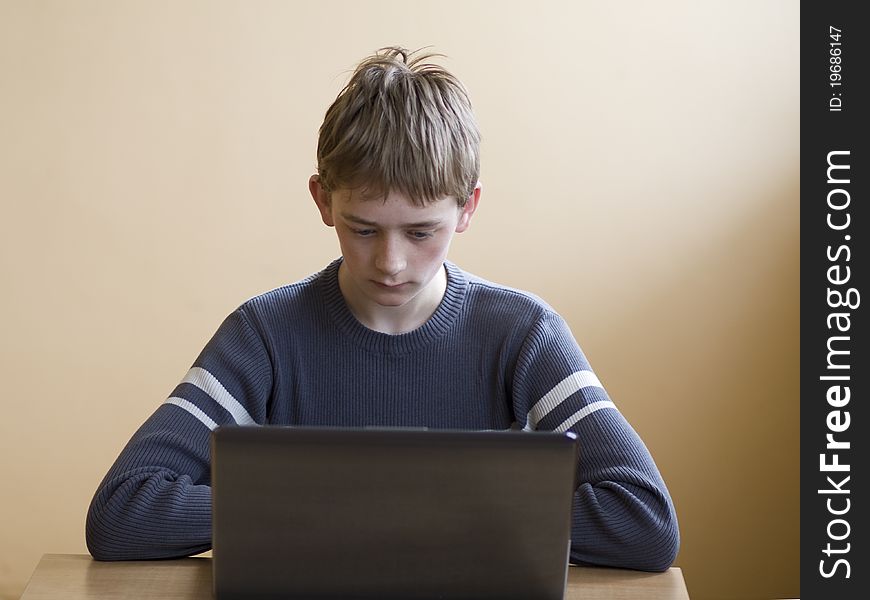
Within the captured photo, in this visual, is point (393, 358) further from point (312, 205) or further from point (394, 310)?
point (312, 205)

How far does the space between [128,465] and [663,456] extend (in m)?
1.49

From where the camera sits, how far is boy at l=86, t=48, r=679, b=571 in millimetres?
1203

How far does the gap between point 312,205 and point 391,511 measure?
1.50 m

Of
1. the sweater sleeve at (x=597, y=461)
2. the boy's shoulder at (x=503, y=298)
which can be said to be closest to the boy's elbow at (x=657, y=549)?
the sweater sleeve at (x=597, y=461)

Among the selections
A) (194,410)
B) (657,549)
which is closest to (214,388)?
(194,410)

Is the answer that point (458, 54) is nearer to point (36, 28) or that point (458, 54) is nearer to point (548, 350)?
point (36, 28)

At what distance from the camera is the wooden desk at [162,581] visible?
3.58 feet

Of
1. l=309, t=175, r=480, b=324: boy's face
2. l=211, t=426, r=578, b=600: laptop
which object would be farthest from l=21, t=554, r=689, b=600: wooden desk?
l=309, t=175, r=480, b=324: boy's face

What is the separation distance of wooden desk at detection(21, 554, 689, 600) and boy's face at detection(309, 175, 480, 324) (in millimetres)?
367

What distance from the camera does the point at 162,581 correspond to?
1.13 meters

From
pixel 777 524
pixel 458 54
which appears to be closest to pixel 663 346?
pixel 777 524

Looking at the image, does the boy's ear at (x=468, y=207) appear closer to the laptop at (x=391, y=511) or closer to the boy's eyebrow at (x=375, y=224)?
the boy's eyebrow at (x=375, y=224)

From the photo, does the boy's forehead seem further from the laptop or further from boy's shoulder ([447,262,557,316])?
the laptop

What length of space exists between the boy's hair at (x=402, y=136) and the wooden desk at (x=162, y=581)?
452mm
